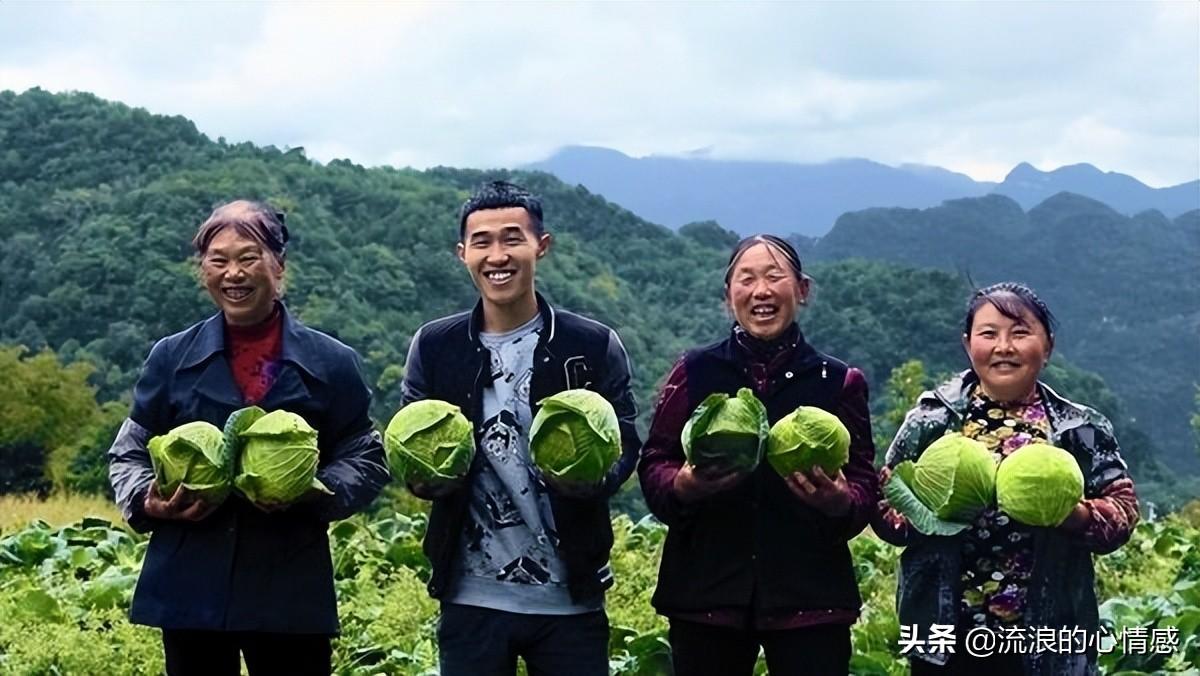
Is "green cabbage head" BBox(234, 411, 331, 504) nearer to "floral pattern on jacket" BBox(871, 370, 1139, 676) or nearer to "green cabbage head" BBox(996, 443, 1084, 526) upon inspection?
"floral pattern on jacket" BBox(871, 370, 1139, 676)

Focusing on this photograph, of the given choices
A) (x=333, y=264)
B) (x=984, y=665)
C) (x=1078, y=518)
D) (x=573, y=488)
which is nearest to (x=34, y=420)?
(x=333, y=264)

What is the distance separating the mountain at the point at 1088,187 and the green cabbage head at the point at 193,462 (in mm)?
153890

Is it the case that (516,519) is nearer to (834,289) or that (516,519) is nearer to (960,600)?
(960,600)

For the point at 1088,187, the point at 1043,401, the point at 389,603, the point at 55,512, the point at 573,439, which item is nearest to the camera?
the point at 573,439

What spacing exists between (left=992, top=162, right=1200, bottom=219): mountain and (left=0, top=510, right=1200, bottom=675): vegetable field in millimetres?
148128

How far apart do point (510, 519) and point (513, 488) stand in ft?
0.34

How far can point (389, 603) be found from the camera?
7.18 meters

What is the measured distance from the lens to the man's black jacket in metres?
4.05

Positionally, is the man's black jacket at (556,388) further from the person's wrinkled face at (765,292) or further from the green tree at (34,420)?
the green tree at (34,420)

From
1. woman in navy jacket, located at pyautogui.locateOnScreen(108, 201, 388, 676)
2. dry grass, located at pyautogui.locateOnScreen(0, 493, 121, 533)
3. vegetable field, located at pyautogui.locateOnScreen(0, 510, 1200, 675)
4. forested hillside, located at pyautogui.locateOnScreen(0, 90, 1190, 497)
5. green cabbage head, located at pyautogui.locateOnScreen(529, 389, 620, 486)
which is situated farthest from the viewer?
forested hillside, located at pyautogui.locateOnScreen(0, 90, 1190, 497)

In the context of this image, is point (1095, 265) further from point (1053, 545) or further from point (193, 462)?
point (193, 462)

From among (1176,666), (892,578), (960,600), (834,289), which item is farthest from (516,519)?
(834,289)

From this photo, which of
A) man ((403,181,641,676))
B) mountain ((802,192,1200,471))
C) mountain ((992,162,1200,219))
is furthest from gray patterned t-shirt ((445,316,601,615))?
mountain ((992,162,1200,219))

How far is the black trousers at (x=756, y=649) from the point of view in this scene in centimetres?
411
